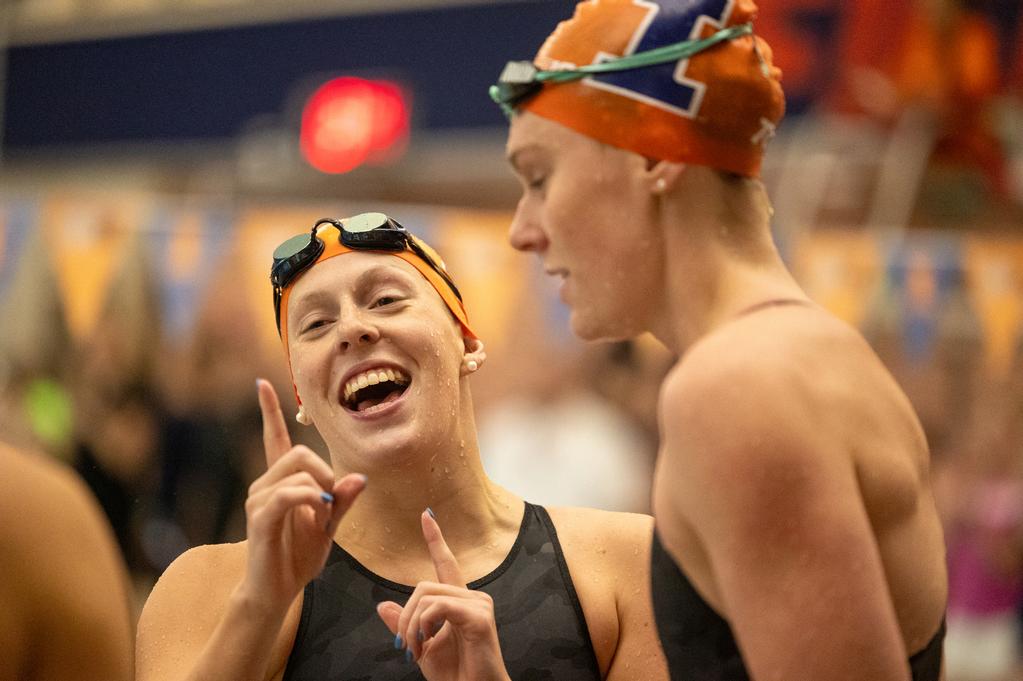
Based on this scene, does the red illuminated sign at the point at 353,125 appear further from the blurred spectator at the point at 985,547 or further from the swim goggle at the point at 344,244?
the swim goggle at the point at 344,244

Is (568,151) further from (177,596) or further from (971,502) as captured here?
(971,502)

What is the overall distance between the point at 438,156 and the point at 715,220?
24.5ft

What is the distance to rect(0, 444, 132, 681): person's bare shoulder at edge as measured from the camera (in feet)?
6.33

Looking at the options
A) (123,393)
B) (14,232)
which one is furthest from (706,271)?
(14,232)

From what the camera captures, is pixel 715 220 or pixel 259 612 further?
pixel 259 612

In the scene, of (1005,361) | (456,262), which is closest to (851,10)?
(1005,361)

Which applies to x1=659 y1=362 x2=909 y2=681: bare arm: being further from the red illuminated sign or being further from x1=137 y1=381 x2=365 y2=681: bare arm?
the red illuminated sign

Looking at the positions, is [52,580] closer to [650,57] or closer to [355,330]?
[355,330]

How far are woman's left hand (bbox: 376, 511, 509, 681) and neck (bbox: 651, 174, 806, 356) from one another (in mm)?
667

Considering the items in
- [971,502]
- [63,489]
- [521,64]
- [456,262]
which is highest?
[521,64]

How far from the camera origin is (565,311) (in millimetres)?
7473

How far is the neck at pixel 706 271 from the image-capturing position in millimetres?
2027

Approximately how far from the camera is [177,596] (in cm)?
271

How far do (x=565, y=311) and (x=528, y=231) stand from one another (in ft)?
17.5
